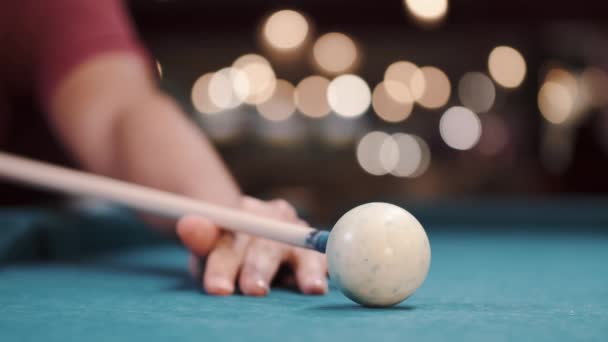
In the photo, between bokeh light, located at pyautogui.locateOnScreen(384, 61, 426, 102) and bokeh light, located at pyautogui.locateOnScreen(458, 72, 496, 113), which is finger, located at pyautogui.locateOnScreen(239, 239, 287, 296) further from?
bokeh light, located at pyautogui.locateOnScreen(458, 72, 496, 113)

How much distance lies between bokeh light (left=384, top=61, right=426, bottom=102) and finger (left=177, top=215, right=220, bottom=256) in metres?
18.4

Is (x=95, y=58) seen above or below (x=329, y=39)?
below

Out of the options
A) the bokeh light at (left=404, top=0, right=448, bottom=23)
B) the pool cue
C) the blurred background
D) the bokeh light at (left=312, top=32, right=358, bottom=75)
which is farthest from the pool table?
the bokeh light at (left=312, top=32, right=358, bottom=75)

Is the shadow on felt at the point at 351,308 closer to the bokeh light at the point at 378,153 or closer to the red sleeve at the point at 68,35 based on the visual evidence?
the red sleeve at the point at 68,35

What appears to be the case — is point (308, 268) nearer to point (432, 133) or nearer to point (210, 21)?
point (210, 21)

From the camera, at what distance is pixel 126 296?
1463 millimetres

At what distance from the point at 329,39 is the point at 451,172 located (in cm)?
543

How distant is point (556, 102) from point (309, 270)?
634 inches

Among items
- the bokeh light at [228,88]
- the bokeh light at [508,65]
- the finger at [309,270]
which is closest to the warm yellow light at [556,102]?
the bokeh light at [508,65]

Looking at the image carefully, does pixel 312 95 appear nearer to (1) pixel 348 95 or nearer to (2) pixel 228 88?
(1) pixel 348 95

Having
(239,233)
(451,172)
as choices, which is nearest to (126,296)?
(239,233)

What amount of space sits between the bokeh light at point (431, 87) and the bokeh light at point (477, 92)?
41 centimetres

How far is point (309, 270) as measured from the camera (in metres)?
1.60

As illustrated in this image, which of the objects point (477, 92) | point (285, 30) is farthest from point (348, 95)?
point (285, 30)
